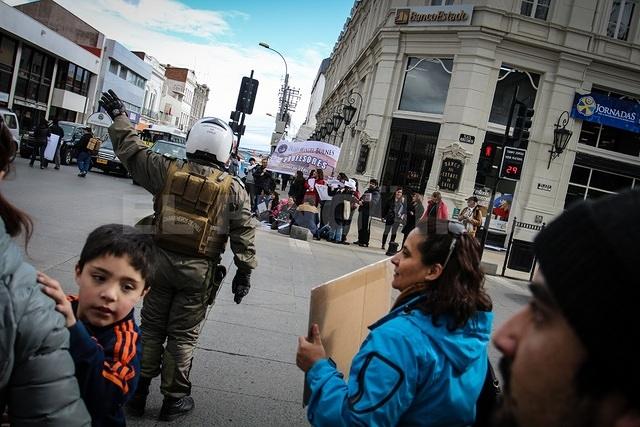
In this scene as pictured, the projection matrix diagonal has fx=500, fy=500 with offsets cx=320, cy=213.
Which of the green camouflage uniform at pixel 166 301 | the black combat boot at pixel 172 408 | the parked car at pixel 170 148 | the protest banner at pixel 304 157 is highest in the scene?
the protest banner at pixel 304 157

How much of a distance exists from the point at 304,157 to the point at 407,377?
14.8 meters

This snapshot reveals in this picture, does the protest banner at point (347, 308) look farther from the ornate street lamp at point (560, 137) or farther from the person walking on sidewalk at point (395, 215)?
the ornate street lamp at point (560, 137)

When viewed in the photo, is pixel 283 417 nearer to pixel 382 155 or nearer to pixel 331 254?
pixel 331 254

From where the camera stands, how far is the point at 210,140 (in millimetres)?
3516

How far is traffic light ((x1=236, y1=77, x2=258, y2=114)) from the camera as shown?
16719 mm

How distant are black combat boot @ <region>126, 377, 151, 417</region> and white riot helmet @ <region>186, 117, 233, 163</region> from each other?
162 centimetres

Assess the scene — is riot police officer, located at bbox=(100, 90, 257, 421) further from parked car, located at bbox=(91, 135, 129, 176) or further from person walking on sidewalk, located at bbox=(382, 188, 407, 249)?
parked car, located at bbox=(91, 135, 129, 176)

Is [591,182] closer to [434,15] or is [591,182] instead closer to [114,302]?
[434,15]

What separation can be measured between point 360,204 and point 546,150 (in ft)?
33.5

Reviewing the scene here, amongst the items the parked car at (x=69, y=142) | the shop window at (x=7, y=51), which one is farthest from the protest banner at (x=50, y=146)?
the shop window at (x=7, y=51)

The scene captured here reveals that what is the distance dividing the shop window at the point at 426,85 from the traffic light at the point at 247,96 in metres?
Answer: 7.89

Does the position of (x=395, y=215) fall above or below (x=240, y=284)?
above

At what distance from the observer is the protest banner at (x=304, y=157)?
52.3ft

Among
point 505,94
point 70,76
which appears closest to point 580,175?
point 505,94
